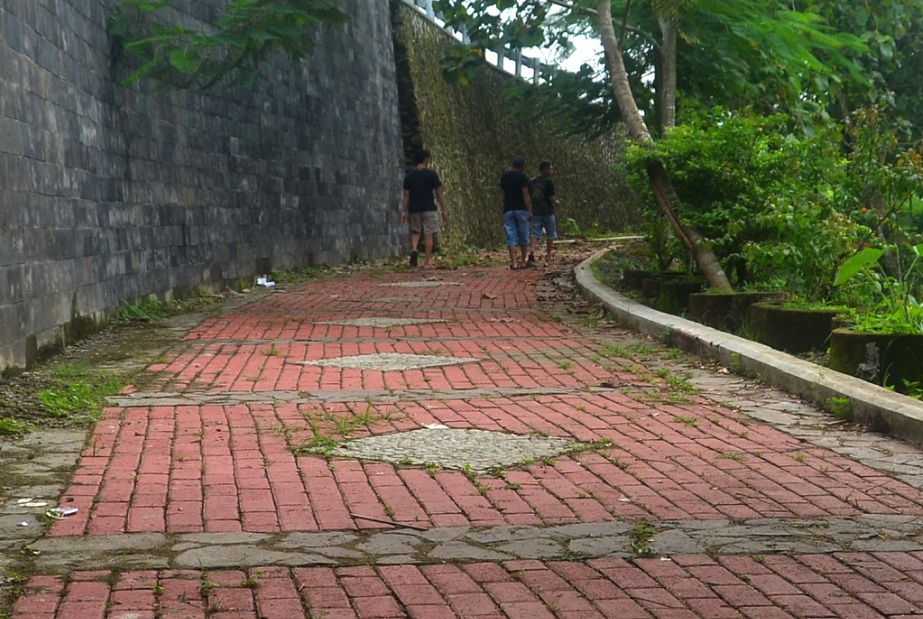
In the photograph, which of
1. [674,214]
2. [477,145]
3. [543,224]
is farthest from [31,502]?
[477,145]

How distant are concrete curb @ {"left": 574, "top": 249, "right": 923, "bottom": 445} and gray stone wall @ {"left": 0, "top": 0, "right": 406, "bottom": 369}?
4.44 meters

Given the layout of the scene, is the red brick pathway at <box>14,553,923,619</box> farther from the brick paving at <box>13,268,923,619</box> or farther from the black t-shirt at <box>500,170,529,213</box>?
the black t-shirt at <box>500,170,529,213</box>

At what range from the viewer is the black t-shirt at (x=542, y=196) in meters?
20.8

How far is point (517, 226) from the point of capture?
63.8 ft

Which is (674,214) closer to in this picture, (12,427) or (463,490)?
(12,427)

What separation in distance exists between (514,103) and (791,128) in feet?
47.6

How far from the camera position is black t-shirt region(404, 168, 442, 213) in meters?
19.5

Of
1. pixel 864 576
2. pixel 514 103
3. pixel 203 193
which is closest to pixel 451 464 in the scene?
pixel 864 576

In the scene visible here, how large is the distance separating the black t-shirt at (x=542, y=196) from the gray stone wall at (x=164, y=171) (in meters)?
2.94

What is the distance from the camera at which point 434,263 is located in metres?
21.4

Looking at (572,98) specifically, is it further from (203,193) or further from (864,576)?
(864,576)

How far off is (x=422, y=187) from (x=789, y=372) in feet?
40.8

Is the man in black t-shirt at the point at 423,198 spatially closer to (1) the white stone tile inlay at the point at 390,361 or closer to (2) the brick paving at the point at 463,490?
(2) the brick paving at the point at 463,490

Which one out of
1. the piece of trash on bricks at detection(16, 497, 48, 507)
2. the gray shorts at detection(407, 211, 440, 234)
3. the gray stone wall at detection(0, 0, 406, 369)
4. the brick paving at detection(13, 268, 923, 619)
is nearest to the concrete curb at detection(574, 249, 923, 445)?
the brick paving at detection(13, 268, 923, 619)
